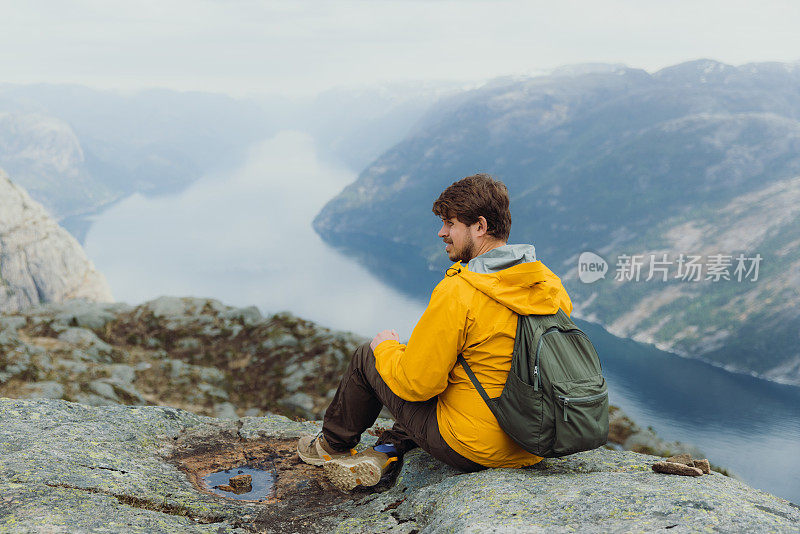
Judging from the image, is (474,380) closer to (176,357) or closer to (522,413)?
(522,413)

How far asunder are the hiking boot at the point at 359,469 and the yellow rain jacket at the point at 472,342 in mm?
1276

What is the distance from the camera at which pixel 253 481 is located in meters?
5.82

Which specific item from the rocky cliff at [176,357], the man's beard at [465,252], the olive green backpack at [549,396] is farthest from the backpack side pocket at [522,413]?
the rocky cliff at [176,357]

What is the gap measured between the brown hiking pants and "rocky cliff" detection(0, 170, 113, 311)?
126 m

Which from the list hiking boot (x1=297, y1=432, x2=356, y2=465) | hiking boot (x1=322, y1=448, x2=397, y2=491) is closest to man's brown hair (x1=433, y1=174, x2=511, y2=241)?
hiking boot (x1=322, y1=448, x2=397, y2=491)

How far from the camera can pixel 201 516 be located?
179 inches

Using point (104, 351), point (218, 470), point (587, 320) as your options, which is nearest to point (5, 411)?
point (218, 470)

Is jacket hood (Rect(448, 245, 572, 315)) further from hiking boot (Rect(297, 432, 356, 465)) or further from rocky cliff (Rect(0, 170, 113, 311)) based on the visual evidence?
rocky cliff (Rect(0, 170, 113, 311))

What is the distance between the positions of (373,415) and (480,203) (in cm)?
261

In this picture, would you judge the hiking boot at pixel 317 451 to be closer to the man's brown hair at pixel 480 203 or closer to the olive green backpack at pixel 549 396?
the olive green backpack at pixel 549 396

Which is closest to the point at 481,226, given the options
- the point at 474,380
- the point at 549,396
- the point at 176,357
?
the point at 474,380

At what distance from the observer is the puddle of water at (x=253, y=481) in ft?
17.8

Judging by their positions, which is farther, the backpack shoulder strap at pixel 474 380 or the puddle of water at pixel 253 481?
the puddle of water at pixel 253 481

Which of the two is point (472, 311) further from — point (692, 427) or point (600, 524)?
point (692, 427)
